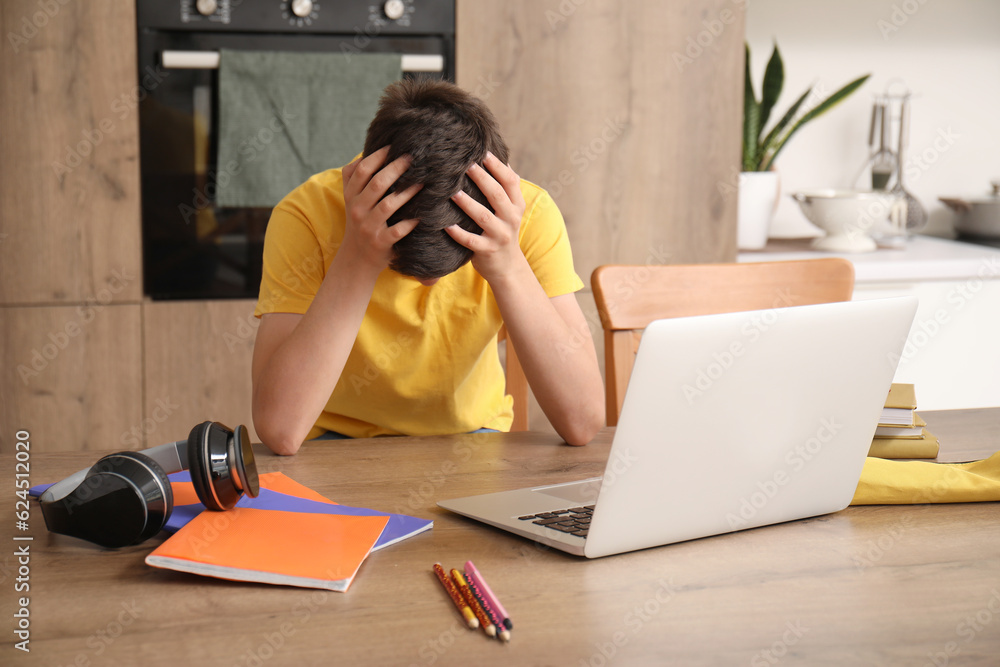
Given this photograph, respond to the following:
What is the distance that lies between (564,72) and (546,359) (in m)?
1.20

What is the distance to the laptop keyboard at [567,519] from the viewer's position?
2.40 feet

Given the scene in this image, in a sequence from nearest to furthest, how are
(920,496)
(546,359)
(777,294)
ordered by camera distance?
(920,496), (546,359), (777,294)

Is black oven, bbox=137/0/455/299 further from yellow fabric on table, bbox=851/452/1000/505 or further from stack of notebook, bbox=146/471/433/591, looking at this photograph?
yellow fabric on table, bbox=851/452/1000/505

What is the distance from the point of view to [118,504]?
684 millimetres

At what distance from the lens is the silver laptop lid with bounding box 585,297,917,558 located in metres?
0.65

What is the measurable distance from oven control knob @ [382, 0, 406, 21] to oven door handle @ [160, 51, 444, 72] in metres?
0.09

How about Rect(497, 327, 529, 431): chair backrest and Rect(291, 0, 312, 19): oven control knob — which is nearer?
Rect(497, 327, 529, 431): chair backrest

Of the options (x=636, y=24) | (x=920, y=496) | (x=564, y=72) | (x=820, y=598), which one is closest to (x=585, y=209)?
(x=564, y=72)

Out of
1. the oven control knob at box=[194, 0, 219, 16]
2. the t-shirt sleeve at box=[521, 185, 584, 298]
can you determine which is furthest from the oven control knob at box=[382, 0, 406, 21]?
the t-shirt sleeve at box=[521, 185, 584, 298]

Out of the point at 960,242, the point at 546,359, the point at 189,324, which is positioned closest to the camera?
the point at 546,359

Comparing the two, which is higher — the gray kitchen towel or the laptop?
the gray kitchen towel

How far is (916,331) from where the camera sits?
2352 mm

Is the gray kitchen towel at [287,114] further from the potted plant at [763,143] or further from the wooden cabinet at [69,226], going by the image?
the potted plant at [763,143]

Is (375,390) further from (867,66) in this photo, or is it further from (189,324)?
(867,66)
